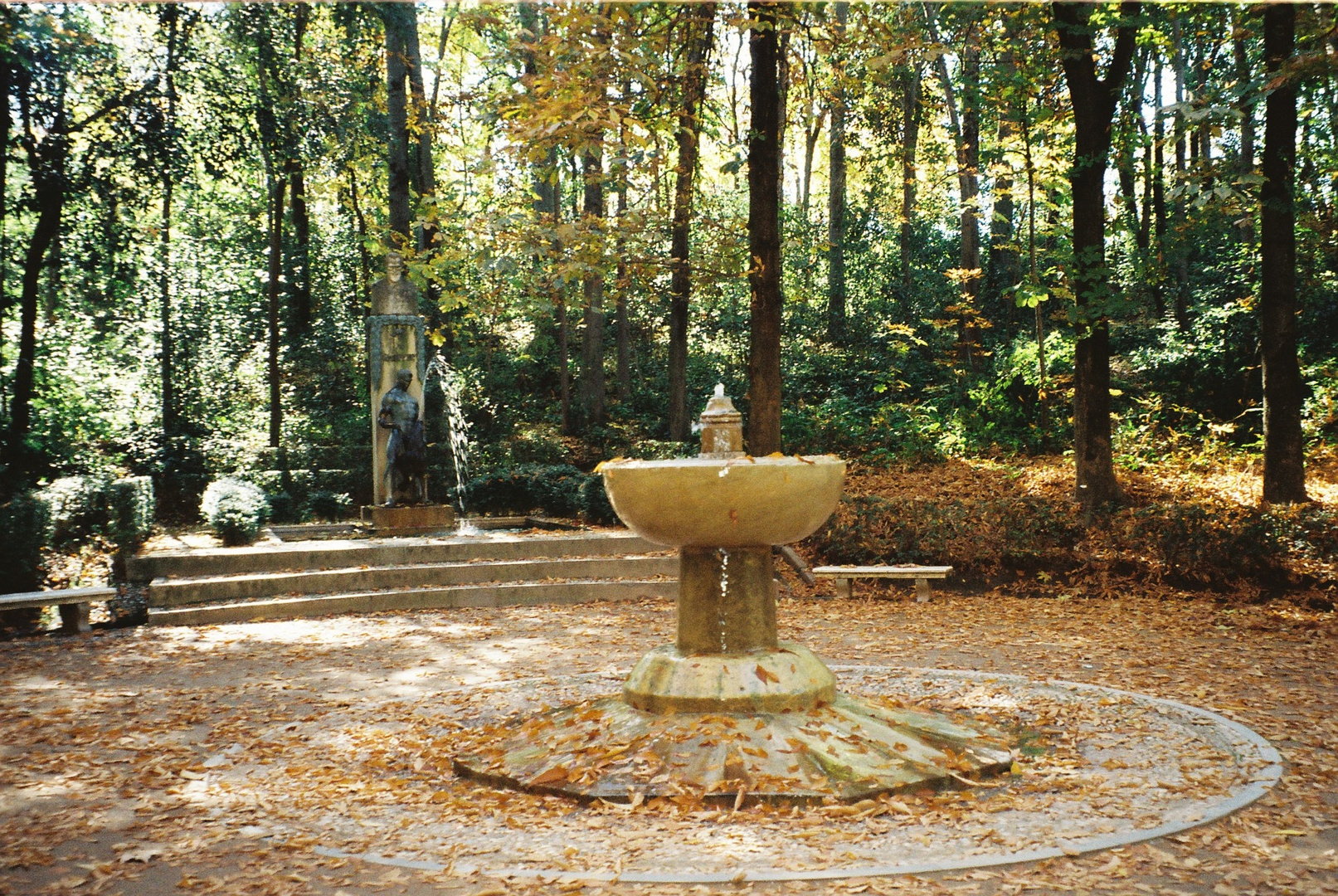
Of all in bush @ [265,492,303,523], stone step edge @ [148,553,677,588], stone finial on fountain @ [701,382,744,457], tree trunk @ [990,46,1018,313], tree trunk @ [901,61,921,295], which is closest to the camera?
stone finial on fountain @ [701,382,744,457]

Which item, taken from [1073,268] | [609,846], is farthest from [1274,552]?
[609,846]

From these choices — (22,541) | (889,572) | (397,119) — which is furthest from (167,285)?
(889,572)

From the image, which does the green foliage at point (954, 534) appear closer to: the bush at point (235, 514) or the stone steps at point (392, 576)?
the stone steps at point (392, 576)

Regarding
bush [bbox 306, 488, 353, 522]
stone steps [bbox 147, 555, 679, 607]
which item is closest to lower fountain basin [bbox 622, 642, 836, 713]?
stone steps [bbox 147, 555, 679, 607]

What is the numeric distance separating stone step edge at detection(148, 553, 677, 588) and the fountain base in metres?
6.63

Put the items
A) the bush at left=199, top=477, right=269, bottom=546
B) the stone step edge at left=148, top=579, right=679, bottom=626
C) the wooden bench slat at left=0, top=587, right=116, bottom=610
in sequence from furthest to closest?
1. the bush at left=199, top=477, right=269, bottom=546
2. the stone step edge at left=148, top=579, right=679, bottom=626
3. the wooden bench slat at left=0, top=587, right=116, bottom=610

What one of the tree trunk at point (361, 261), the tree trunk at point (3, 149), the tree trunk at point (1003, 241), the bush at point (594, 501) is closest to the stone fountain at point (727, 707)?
the bush at point (594, 501)

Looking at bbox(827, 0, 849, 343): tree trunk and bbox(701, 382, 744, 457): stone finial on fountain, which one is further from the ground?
bbox(827, 0, 849, 343): tree trunk

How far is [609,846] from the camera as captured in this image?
3830mm

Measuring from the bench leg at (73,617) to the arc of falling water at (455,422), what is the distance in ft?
25.8

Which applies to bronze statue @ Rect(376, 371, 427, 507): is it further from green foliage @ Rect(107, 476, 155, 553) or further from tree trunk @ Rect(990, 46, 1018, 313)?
tree trunk @ Rect(990, 46, 1018, 313)

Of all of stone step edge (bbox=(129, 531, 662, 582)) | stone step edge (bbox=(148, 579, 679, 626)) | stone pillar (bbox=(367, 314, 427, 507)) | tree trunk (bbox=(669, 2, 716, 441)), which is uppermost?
tree trunk (bbox=(669, 2, 716, 441))

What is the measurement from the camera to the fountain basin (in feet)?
15.8

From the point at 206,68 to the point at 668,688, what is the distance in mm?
17781
